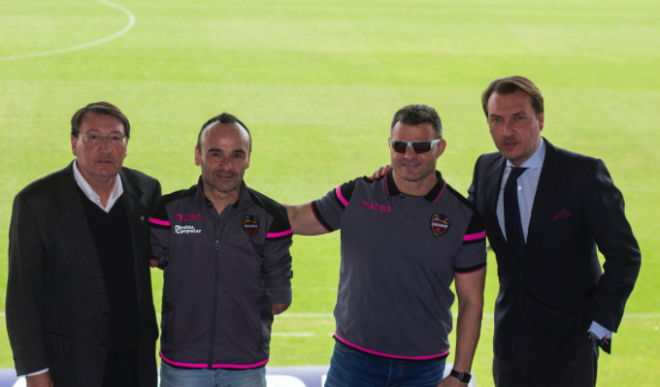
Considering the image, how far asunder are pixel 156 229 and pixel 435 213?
4.35 feet

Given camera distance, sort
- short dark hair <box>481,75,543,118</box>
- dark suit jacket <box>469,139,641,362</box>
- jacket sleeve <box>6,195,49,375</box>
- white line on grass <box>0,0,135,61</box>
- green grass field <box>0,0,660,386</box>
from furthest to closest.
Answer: white line on grass <box>0,0,135,61</box>, green grass field <box>0,0,660,386</box>, short dark hair <box>481,75,543,118</box>, dark suit jacket <box>469,139,641,362</box>, jacket sleeve <box>6,195,49,375</box>

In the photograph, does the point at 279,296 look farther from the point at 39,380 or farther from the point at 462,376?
the point at 39,380

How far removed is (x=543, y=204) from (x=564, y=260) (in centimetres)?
29

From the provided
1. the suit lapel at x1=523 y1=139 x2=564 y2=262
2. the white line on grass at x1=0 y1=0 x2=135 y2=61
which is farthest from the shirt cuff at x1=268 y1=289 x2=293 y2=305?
the white line on grass at x1=0 y1=0 x2=135 y2=61

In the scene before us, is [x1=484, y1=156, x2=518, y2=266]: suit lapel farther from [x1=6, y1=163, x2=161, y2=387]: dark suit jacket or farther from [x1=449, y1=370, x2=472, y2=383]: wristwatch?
[x1=6, y1=163, x2=161, y2=387]: dark suit jacket

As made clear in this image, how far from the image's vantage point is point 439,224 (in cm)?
345

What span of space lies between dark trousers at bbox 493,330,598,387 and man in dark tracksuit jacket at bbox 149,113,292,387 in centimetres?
127

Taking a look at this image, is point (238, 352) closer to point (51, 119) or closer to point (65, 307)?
point (65, 307)

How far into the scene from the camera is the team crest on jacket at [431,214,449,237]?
345 cm

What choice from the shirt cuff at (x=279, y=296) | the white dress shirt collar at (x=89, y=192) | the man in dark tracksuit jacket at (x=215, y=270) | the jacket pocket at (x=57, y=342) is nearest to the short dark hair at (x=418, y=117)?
the man in dark tracksuit jacket at (x=215, y=270)

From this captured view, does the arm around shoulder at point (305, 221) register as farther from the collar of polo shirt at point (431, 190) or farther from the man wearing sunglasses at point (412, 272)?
the collar of polo shirt at point (431, 190)

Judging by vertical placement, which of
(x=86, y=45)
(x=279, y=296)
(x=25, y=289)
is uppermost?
(x=86, y=45)

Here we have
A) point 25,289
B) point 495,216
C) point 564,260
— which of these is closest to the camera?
point 25,289

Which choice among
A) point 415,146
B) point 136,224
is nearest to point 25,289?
point 136,224
